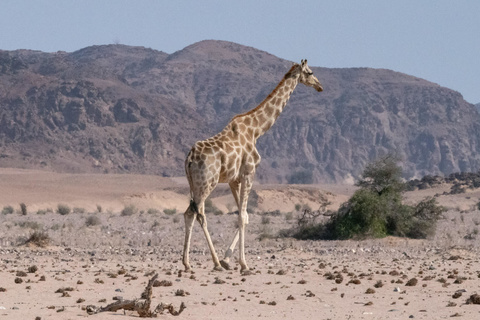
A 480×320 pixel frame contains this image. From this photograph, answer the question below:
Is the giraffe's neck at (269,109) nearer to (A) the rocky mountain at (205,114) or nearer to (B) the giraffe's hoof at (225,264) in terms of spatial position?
(B) the giraffe's hoof at (225,264)

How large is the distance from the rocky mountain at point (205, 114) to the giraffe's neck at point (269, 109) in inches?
3615

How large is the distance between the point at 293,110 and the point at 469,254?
427 feet

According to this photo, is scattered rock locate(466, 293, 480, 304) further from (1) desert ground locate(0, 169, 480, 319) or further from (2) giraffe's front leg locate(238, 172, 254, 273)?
(2) giraffe's front leg locate(238, 172, 254, 273)

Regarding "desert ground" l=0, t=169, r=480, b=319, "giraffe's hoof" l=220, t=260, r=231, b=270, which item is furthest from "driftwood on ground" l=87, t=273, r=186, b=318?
"giraffe's hoof" l=220, t=260, r=231, b=270

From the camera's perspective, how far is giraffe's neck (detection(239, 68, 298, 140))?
16359 millimetres

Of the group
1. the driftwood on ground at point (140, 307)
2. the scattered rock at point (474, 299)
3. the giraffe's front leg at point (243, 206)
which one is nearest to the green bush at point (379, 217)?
the giraffe's front leg at point (243, 206)

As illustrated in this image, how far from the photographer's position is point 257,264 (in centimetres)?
1798

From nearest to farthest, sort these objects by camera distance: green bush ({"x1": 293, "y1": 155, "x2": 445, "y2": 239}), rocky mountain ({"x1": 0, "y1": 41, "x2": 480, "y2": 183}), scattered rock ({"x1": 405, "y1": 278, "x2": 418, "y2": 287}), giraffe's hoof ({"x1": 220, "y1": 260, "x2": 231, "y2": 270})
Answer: scattered rock ({"x1": 405, "y1": 278, "x2": 418, "y2": 287}), giraffe's hoof ({"x1": 220, "y1": 260, "x2": 231, "y2": 270}), green bush ({"x1": 293, "y1": 155, "x2": 445, "y2": 239}), rocky mountain ({"x1": 0, "y1": 41, "x2": 480, "y2": 183})

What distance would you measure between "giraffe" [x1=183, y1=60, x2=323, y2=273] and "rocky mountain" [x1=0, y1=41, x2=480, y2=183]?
91.9 m

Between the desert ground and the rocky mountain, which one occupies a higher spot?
the rocky mountain

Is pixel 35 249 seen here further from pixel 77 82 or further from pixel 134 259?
pixel 77 82

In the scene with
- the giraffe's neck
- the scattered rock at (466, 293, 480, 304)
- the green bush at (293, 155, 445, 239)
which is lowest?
the scattered rock at (466, 293, 480, 304)

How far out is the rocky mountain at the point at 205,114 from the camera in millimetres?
112188

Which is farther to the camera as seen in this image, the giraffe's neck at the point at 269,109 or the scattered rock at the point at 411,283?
the giraffe's neck at the point at 269,109
